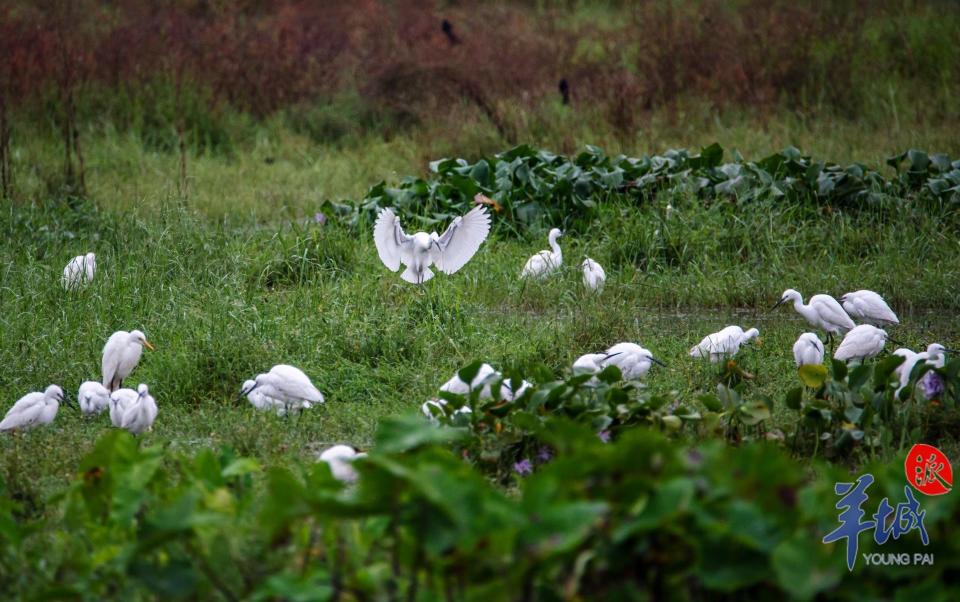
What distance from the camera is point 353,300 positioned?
5723mm

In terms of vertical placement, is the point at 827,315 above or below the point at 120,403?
below

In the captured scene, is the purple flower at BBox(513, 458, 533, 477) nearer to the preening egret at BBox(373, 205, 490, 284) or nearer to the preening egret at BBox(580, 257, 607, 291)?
the preening egret at BBox(373, 205, 490, 284)

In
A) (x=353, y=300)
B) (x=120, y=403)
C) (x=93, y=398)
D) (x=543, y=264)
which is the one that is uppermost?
(x=120, y=403)

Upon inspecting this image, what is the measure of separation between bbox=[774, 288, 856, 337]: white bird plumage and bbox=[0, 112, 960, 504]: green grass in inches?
7.0

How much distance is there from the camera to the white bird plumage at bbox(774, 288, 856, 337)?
5.25 meters

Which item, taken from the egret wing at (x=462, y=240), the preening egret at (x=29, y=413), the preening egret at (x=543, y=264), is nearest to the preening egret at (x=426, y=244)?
the egret wing at (x=462, y=240)

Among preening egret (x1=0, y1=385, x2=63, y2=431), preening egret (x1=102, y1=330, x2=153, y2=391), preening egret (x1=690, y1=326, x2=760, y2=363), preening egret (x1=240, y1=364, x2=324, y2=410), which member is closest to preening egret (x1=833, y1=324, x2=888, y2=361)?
preening egret (x1=690, y1=326, x2=760, y2=363)

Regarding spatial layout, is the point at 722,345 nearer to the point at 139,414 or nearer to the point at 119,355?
the point at 139,414

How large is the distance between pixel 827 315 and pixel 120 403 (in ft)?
11.0

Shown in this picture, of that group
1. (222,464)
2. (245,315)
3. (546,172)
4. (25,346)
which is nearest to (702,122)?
(546,172)

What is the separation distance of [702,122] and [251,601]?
27.5 ft

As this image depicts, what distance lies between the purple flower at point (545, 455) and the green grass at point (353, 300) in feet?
2.60

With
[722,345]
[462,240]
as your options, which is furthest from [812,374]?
[462,240]

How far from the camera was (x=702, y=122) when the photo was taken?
994 cm
